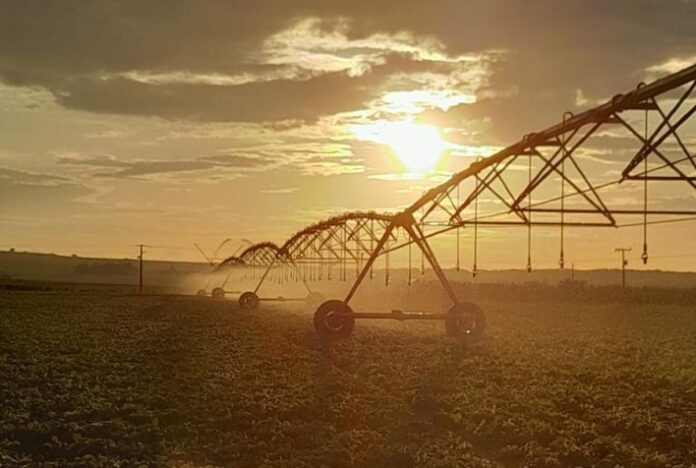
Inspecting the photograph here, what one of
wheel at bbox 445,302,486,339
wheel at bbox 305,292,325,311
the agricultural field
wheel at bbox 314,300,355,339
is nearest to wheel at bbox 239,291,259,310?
wheel at bbox 305,292,325,311

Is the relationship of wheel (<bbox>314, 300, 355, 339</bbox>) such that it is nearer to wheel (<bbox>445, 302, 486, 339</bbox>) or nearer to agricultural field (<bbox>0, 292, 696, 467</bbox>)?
agricultural field (<bbox>0, 292, 696, 467</bbox>)

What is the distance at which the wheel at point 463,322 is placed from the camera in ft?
91.2

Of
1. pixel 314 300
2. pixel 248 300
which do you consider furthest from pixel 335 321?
pixel 314 300

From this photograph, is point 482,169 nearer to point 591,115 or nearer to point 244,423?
point 591,115

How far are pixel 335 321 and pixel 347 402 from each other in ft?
38.1

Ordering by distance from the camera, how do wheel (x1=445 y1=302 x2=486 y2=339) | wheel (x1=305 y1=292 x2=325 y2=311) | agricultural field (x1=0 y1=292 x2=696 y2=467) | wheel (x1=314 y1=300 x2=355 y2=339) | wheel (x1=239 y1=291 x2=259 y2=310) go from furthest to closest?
wheel (x1=305 y1=292 x2=325 y2=311) < wheel (x1=239 y1=291 x2=259 y2=310) < wheel (x1=445 y1=302 x2=486 y2=339) < wheel (x1=314 y1=300 x2=355 y2=339) < agricultural field (x1=0 y1=292 x2=696 y2=467)

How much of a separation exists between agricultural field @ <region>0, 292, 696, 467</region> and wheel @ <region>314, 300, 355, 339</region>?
630mm

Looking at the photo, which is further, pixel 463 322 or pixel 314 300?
pixel 314 300

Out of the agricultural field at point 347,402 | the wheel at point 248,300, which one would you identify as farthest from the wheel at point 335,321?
the wheel at point 248,300

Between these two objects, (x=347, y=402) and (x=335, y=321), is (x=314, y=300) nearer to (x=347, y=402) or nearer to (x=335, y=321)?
(x=335, y=321)

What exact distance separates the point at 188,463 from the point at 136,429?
222 centimetres

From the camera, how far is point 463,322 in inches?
1099

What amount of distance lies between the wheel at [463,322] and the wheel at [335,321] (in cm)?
290

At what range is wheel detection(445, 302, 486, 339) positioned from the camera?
27.8m
